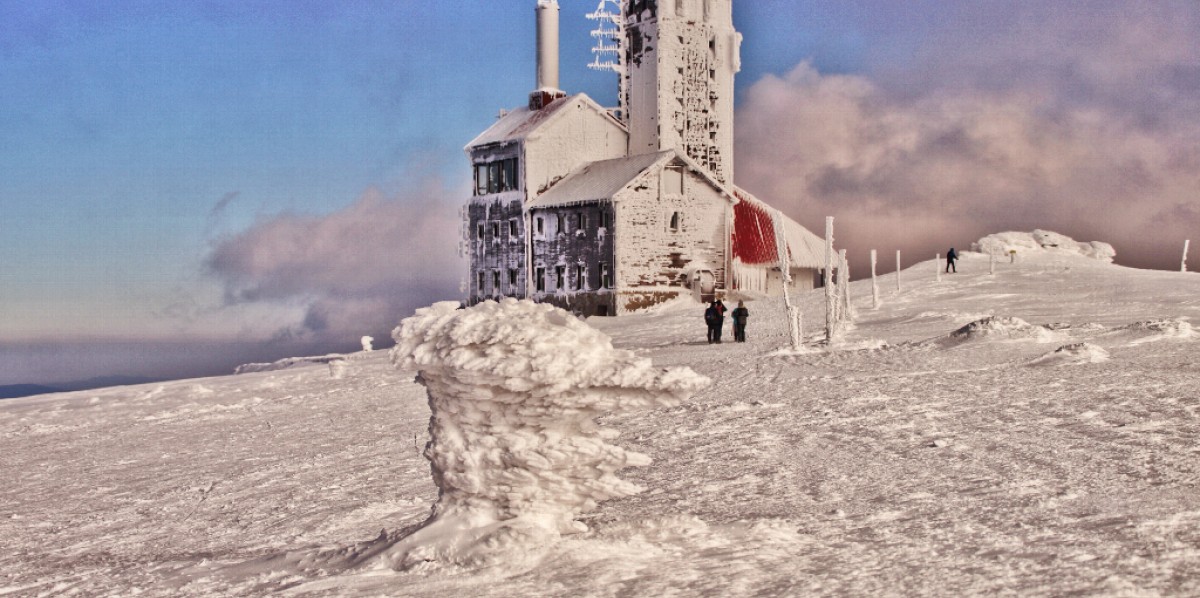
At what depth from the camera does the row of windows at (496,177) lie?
4644 cm

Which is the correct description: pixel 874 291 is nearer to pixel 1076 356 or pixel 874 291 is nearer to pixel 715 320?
pixel 715 320

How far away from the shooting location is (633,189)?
4284cm

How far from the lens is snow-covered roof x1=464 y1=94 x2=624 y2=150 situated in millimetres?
45906

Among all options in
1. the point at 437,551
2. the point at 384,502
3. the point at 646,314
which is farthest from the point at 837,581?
the point at 646,314

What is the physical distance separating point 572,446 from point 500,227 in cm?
3855

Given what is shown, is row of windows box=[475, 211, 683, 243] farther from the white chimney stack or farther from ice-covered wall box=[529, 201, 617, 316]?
the white chimney stack

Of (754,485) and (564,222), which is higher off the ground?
(564,222)

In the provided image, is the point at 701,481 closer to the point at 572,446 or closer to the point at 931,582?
the point at 572,446

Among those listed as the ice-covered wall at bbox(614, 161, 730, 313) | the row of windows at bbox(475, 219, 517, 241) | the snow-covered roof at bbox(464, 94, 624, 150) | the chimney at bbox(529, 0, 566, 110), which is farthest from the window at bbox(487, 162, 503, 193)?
the ice-covered wall at bbox(614, 161, 730, 313)

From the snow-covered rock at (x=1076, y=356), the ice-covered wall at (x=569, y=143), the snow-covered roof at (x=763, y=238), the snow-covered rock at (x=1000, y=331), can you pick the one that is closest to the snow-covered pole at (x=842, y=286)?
the snow-covered rock at (x=1000, y=331)

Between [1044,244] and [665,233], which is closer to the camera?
[665,233]

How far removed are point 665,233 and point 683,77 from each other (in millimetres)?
7139

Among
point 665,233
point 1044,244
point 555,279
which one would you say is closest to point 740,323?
point 665,233

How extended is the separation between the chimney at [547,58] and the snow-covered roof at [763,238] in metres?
9.05
